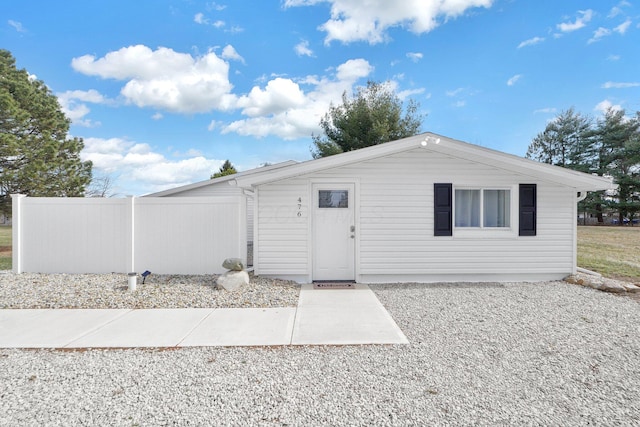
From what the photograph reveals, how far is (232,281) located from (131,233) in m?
2.98

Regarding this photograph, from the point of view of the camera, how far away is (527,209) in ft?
22.9

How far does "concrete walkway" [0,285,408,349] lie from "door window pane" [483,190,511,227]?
12.3ft

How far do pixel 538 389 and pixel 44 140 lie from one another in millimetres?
18057

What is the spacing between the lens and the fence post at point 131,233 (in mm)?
7062

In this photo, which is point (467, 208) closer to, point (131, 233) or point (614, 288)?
point (614, 288)

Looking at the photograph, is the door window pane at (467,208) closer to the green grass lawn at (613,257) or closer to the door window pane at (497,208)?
the door window pane at (497,208)

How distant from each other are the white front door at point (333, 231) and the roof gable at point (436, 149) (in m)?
0.57

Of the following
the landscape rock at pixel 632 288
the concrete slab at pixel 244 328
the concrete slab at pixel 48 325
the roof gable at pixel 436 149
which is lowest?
the concrete slab at pixel 48 325

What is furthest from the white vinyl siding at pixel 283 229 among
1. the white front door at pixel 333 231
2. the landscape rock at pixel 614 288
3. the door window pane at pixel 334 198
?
the landscape rock at pixel 614 288

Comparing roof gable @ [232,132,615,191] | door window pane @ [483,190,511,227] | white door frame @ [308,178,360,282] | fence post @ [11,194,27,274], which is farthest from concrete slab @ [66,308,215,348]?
door window pane @ [483,190,511,227]

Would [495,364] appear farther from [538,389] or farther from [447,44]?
[447,44]

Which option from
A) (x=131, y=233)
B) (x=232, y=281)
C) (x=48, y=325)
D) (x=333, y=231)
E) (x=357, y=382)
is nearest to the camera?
(x=357, y=382)

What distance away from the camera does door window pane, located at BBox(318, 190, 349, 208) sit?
6.95 m

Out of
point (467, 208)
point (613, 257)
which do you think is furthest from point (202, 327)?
point (613, 257)
